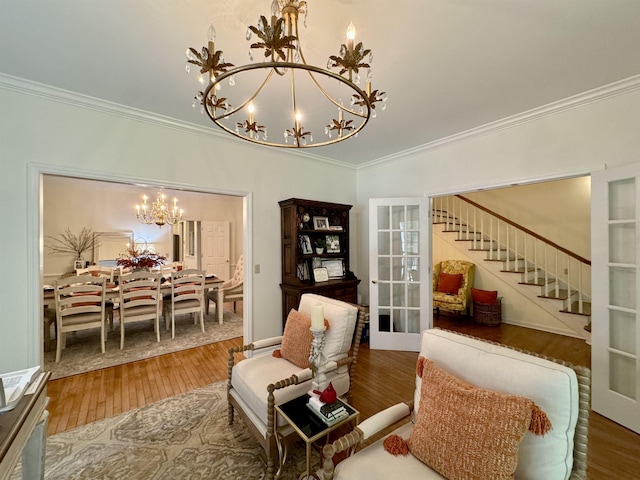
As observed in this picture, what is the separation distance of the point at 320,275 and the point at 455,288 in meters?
2.78

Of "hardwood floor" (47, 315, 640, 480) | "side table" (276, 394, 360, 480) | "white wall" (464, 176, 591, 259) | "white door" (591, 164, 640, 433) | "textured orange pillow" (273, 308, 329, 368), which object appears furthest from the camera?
"white wall" (464, 176, 591, 259)

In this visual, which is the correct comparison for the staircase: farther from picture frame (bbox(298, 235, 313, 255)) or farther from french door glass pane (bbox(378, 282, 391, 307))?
picture frame (bbox(298, 235, 313, 255))

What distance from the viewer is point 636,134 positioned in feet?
7.06

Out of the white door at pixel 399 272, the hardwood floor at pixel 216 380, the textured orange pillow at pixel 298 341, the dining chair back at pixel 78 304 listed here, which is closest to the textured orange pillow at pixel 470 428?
the textured orange pillow at pixel 298 341

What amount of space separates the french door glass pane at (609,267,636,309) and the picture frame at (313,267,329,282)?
273 cm

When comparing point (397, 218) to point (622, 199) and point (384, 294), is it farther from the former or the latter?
point (622, 199)

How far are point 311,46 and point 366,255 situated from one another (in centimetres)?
322

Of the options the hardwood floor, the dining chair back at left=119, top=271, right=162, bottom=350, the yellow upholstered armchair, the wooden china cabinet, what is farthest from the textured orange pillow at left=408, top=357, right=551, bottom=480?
the yellow upholstered armchair

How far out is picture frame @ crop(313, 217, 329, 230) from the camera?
12.3ft

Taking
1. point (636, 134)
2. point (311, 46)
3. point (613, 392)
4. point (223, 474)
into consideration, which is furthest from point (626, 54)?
point (223, 474)

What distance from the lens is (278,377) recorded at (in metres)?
1.87

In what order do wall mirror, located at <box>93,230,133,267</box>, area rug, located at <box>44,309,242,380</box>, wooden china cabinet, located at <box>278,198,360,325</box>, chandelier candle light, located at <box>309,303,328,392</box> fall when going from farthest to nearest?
wall mirror, located at <box>93,230,133,267</box>, wooden china cabinet, located at <box>278,198,360,325</box>, area rug, located at <box>44,309,242,380</box>, chandelier candle light, located at <box>309,303,328,392</box>

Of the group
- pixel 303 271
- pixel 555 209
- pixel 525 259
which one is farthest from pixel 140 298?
pixel 555 209

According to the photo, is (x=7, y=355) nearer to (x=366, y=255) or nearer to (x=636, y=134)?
(x=366, y=255)
